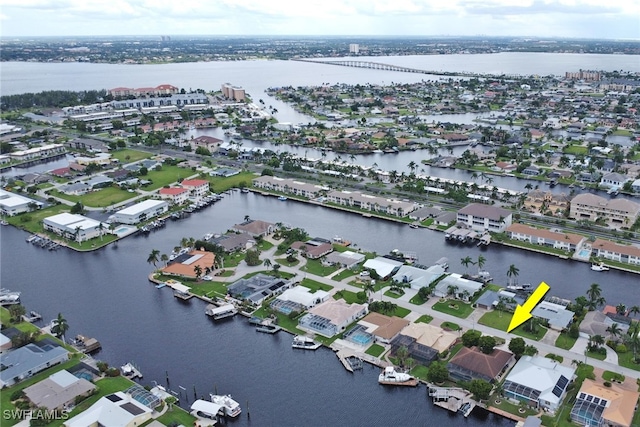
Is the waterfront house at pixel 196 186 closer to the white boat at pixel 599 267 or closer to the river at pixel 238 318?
the river at pixel 238 318

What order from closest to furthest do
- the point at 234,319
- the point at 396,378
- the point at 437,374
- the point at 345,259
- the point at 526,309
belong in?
the point at 437,374, the point at 396,378, the point at 526,309, the point at 234,319, the point at 345,259

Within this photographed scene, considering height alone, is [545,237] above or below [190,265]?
above

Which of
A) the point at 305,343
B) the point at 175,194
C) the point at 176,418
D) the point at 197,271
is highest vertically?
the point at 175,194

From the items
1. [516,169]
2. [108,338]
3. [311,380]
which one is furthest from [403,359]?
[516,169]

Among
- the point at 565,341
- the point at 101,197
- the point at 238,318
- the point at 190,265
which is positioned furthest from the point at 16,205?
the point at 565,341

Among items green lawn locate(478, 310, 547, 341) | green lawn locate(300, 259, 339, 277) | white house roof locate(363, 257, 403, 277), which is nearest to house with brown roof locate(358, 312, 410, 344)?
green lawn locate(478, 310, 547, 341)

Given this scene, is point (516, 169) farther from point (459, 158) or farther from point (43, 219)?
point (43, 219)

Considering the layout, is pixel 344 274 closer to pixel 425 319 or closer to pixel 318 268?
pixel 318 268
